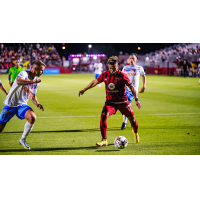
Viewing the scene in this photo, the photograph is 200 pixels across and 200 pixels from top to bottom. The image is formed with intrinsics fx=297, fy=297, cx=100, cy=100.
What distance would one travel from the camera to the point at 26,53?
173 feet

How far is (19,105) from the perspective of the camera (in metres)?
6.48

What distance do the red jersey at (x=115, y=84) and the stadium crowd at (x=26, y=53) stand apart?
135 ft

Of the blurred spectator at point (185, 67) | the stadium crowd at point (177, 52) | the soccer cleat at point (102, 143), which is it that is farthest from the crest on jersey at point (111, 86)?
the stadium crowd at point (177, 52)

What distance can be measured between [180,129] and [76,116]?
151 inches

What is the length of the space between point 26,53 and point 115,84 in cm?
4869

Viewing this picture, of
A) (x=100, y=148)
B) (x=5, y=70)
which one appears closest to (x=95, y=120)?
(x=100, y=148)

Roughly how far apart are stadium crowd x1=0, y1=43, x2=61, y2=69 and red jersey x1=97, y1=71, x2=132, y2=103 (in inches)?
1625

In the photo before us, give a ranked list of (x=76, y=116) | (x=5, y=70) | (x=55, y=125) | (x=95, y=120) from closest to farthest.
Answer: (x=55, y=125)
(x=95, y=120)
(x=76, y=116)
(x=5, y=70)

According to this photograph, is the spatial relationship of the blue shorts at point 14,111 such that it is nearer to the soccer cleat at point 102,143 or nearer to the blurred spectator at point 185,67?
the soccer cleat at point 102,143

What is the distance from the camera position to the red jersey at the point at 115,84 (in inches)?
261

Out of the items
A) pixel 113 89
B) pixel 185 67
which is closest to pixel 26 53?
pixel 185 67

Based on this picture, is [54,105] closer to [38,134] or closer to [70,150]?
[38,134]

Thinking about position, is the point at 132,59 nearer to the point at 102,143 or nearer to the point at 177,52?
the point at 102,143

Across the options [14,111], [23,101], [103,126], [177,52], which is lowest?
[103,126]
